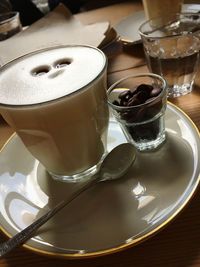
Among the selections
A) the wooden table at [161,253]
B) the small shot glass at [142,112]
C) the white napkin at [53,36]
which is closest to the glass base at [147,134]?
the small shot glass at [142,112]

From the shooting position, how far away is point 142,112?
0.44 metres

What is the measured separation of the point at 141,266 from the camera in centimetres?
32

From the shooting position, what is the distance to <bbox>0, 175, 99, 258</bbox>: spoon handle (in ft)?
1.12

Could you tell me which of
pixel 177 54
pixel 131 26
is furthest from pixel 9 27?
pixel 177 54

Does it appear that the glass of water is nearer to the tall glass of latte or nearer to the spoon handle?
the tall glass of latte

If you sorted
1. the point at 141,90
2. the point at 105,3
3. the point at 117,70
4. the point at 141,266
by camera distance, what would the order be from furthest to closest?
1. the point at 105,3
2. the point at 117,70
3. the point at 141,90
4. the point at 141,266

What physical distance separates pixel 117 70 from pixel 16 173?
36 cm

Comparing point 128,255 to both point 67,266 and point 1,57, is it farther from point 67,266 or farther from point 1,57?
point 1,57

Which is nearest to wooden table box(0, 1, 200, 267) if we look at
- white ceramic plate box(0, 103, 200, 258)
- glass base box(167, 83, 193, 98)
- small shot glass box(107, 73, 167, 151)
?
white ceramic plate box(0, 103, 200, 258)

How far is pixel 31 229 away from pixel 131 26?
2.23 feet

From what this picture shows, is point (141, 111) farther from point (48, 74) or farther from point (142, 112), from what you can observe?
point (48, 74)

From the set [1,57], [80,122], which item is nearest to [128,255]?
[80,122]

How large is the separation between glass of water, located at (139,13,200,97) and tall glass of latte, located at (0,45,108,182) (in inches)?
7.3

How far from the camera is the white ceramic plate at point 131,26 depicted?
0.80 metres
